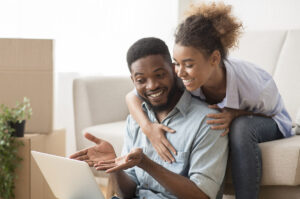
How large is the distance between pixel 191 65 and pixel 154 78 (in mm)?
115

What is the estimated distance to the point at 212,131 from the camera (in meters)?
1.29

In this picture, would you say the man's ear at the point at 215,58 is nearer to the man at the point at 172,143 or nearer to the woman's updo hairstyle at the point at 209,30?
the woman's updo hairstyle at the point at 209,30

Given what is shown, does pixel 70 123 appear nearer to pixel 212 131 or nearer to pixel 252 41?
pixel 252 41

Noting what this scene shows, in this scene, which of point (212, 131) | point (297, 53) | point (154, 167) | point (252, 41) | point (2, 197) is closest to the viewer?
point (154, 167)

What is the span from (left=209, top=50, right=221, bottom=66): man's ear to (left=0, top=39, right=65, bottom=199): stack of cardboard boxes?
794mm

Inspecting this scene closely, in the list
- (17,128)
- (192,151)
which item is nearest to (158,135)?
(192,151)

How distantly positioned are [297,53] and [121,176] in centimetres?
113

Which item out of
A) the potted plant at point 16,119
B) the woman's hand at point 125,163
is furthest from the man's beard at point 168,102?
the potted plant at point 16,119

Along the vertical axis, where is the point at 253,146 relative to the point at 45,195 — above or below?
above

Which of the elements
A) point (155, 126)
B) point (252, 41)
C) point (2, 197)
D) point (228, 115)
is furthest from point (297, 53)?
point (2, 197)

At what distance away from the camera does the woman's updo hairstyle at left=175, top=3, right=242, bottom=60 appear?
4.16 ft

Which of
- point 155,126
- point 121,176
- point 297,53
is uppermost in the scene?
point 297,53

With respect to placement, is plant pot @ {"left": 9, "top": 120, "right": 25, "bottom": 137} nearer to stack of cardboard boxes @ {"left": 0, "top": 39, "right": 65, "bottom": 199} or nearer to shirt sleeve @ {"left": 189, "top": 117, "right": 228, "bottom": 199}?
stack of cardboard boxes @ {"left": 0, "top": 39, "right": 65, "bottom": 199}

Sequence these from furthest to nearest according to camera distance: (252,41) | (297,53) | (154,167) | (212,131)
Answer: (252,41) → (297,53) → (212,131) → (154,167)
